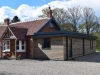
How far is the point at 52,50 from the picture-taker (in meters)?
20.3

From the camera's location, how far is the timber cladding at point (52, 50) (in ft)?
64.7

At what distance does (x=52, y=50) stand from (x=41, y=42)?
188cm

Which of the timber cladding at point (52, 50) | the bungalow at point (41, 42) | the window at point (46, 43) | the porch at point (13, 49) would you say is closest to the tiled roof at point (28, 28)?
the bungalow at point (41, 42)

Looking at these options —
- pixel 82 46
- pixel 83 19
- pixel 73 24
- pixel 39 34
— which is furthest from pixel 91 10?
pixel 39 34

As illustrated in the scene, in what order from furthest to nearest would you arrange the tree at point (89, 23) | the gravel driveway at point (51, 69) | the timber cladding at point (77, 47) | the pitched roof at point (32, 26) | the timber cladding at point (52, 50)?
the tree at point (89, 23) < the pitched roof at point (32, 26) < the timber cladding at point (77, 47) < the timber cladding at point (52, 50) < the gravel driveway at point (51, 69)

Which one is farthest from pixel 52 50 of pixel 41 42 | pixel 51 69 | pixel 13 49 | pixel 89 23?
pixel 89 23

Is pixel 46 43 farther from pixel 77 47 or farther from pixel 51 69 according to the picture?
pixel 51 69

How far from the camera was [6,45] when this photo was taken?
77.4ft

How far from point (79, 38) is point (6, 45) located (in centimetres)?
988

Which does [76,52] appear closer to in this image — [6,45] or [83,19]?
[6,45]

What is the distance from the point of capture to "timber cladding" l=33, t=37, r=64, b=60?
64.7 ft

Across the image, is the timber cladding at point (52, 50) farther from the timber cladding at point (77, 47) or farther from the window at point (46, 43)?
the timber cladding at point (77, 47)

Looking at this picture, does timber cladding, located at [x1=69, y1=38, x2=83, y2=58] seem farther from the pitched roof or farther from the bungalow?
the pitched roof

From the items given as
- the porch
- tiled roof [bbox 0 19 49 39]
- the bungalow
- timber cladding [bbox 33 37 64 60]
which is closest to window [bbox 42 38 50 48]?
the bungalow
